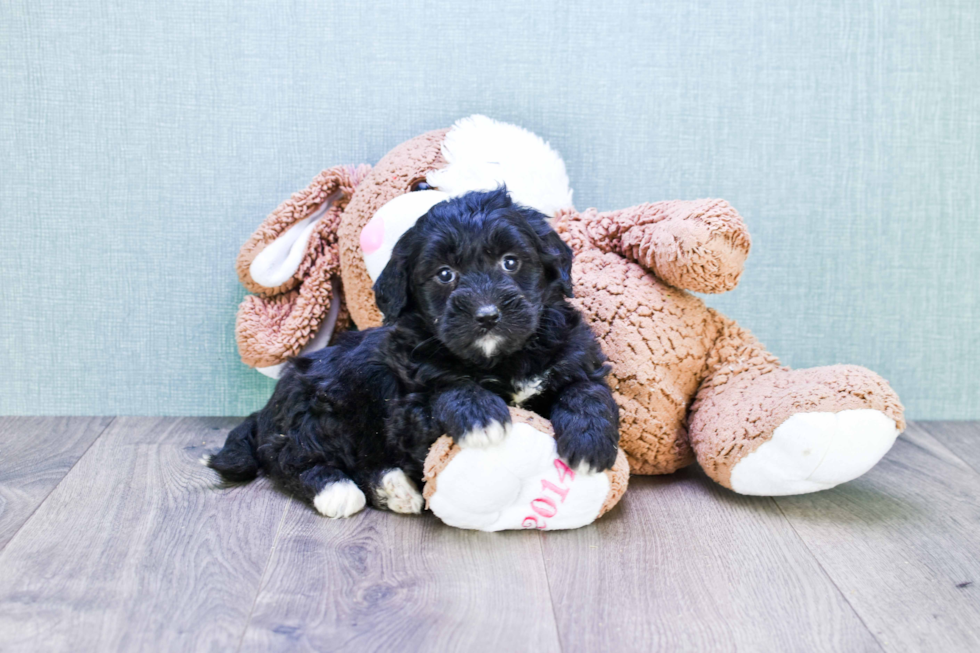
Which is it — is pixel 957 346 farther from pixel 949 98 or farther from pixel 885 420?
pixel 885 420

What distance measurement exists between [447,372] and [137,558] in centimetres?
68

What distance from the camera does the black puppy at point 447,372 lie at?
1.52 metres

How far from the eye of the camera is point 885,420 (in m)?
1.64

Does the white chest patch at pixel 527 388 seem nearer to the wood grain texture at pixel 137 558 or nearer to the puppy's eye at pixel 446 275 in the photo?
the puppy's eye at pixel 446 275

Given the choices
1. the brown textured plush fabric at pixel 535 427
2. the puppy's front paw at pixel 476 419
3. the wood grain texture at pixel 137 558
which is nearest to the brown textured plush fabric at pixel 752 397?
the brown textured plush fabric at pixel 535 427

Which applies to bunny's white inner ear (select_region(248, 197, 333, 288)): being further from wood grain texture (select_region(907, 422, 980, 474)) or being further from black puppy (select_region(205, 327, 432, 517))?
wood grain texture (select_region(907, 422, 980, 474))

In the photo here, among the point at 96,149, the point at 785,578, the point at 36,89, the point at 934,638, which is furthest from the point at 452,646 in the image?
→ the point at 36,89

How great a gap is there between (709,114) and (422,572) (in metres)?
1.51

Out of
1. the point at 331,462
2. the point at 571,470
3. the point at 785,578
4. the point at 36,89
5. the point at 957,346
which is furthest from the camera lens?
the point at 957,346

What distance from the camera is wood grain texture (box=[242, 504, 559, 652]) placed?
4.10 ft

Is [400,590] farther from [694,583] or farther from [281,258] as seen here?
[281,258]

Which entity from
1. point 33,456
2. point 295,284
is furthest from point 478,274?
point 33,456

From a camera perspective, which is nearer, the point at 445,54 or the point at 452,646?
the point at 452,646

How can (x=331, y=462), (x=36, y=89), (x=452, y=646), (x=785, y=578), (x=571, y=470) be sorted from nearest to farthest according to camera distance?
(x=452, y=646) < (x=785, y=578) < (x=571, y=470) < (x=331, y=462) < (x=36, y=89)
